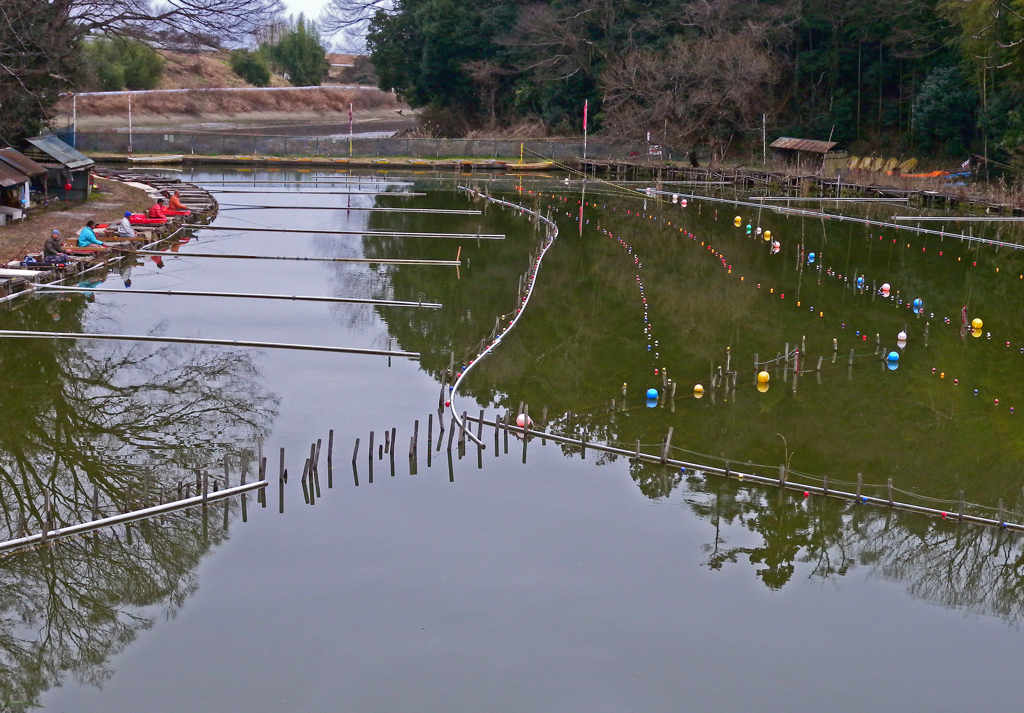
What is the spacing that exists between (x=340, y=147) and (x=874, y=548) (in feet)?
149

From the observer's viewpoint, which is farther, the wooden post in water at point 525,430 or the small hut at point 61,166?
the small hut at point 61,166

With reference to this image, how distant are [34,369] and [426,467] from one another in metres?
6.88

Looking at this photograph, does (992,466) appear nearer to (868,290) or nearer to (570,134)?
(868,290)

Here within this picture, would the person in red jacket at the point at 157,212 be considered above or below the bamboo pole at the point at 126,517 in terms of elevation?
above

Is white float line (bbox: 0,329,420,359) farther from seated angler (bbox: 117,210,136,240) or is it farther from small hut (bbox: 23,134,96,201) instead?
small hut (bbox: 23,134,96,201)

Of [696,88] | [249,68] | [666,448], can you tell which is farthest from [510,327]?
[249,68]

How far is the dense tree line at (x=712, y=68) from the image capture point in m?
45.1

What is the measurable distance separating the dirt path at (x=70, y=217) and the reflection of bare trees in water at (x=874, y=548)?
1671cm

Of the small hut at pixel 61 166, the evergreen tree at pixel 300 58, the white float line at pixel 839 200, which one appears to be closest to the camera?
the small hut at pixel 61 166

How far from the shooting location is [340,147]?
53.9 metres

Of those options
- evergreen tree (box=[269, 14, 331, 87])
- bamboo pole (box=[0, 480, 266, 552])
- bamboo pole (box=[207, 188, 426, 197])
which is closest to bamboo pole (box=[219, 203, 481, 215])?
bamboo pole (box=[207, 188, 426, 197])

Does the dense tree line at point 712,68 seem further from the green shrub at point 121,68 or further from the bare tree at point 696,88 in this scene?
the green shrub at point 121,68

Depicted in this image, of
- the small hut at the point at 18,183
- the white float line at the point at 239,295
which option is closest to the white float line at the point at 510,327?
the white float line at the point at 239,295

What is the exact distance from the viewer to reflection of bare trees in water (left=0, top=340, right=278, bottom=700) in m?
9.81
